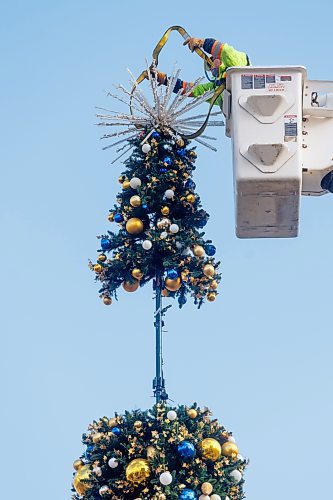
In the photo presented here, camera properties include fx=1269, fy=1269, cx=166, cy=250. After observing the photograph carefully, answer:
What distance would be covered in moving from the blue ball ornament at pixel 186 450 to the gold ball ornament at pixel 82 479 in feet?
3.36

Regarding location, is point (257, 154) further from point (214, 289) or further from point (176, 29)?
point (176, 29)

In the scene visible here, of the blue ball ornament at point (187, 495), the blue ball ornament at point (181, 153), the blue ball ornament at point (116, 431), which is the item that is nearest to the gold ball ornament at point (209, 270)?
the blue ball ornament at point (181, 153)

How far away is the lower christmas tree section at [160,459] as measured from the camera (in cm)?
1237

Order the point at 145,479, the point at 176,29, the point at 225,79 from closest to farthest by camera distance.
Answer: the point at 145,479
the point at 225,79
the point at 176,29

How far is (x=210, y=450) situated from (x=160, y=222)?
2748mm

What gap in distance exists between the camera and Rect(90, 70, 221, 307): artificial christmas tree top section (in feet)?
46.0

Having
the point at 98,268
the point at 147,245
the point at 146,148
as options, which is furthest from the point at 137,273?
the point at 146,148

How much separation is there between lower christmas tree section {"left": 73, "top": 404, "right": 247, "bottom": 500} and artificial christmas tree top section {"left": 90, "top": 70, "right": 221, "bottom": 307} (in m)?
1.68

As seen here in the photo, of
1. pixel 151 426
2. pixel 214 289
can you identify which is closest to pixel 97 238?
pixel 214 289

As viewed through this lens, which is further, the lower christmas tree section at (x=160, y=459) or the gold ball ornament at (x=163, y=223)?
the gold ball ornament at (x=163, y=223)

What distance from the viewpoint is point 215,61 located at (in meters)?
14.8

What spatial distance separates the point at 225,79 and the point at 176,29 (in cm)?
165

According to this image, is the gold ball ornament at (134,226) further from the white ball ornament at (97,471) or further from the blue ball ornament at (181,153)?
the white ball ornament at (97,471)

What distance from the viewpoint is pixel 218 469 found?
12.7 m
